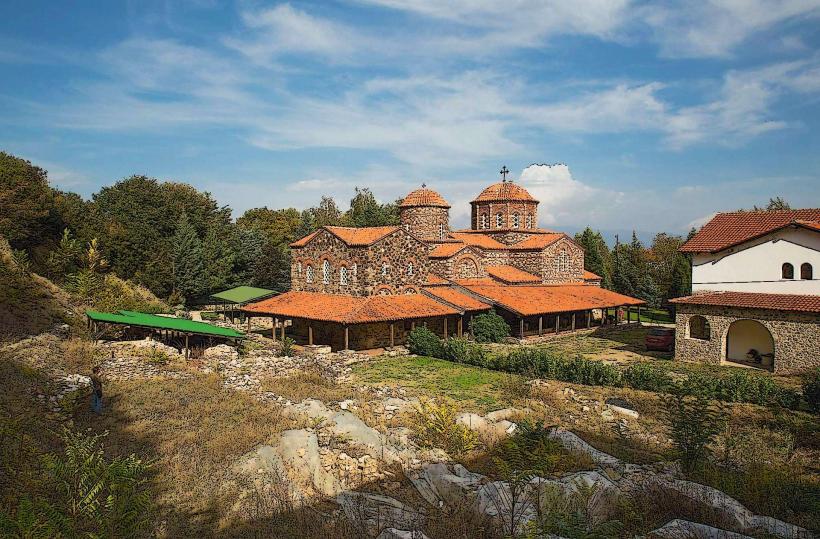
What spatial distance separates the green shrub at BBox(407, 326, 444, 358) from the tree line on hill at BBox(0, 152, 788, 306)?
18.4 meters

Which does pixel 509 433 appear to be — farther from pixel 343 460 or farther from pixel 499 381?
pixel 499 381

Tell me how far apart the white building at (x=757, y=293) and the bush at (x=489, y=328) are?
835 cm

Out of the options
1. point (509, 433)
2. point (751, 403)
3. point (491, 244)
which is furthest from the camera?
point (491, 244)

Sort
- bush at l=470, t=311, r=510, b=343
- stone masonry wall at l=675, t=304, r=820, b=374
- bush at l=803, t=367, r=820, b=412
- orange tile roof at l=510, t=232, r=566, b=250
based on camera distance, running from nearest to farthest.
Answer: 1. bush at l=803, t=367, r=820, b=412
2. stone masonry wall at l=675, t=304, r=820, b=374
3. bush at l=470, t=311, r=510, b=343
4. orange tile roof at l=510, t=232, r=566, b=250

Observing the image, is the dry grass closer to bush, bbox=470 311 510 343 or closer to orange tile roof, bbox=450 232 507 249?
bush, bbox=470 311 510 343

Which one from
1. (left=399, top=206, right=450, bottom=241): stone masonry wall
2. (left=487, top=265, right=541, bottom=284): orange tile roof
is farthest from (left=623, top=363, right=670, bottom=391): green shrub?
(left=399, top=206, right=450, bottom=241): stone masonry wall

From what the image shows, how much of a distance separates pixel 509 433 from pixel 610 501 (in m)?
4.02

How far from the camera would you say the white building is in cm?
1908

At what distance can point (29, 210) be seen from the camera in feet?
97.7

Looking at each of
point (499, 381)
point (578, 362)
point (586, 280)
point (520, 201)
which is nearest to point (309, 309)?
point (499, 381)

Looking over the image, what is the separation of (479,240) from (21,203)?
27.2 meters

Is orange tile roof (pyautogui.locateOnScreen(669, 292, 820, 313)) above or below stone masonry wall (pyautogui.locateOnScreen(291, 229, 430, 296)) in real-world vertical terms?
below

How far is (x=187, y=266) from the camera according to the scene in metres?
40.1

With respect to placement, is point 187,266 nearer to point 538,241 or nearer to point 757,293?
point 538,241
